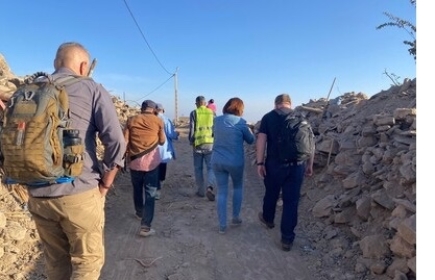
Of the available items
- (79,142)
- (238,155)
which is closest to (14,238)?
(79,142)

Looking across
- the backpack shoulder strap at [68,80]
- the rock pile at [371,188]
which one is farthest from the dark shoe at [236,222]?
the backpack shoulder strap at [68,80]

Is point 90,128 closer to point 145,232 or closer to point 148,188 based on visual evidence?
point 148,188

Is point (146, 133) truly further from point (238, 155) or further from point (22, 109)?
point (22, 109)

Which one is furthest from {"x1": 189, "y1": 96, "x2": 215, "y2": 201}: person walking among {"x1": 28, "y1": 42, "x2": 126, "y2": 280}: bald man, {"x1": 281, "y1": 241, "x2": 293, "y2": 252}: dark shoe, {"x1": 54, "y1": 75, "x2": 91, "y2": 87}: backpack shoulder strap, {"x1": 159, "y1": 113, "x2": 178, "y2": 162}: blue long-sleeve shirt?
{"x1": 54, "y1": 75, "x2": 91, "y2": 87}: backpack shoulder strap

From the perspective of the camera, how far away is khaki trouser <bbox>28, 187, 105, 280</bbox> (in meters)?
2.47

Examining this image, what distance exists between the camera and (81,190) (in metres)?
2.51

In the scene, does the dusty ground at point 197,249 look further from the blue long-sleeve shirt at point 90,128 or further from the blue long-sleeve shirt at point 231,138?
the blue long-sleeve shirt at point 90,128

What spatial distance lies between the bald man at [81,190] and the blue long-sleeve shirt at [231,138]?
252 centimetres

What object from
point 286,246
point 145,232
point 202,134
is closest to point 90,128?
point 145,232

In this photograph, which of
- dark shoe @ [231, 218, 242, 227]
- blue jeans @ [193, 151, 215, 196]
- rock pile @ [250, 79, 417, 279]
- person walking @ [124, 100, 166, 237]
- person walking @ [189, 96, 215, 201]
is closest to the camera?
rock pile @ [250, 79, 417, 279]

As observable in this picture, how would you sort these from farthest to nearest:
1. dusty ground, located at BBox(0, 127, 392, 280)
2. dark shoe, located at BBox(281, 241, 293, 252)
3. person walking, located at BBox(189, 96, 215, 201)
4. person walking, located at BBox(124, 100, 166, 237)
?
person walking, located at BBox(189, 96, 215, 201), person walking, located at BBox(124, 100, 166, 237), dark shoe, located at BBox(281, 241, 293, 252), dusty ground, located at BBox(0, 127, 392, 280)

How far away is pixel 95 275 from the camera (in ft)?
8.75

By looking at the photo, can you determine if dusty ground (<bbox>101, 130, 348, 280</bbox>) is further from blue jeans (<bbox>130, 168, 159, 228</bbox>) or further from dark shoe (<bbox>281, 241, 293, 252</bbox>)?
blue jeans (<bbox>130, 168, 159, 228</bbox>)

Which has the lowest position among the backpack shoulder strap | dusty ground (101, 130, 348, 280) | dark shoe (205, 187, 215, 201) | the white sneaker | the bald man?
dusty ground (101, 130, 348, 280)
